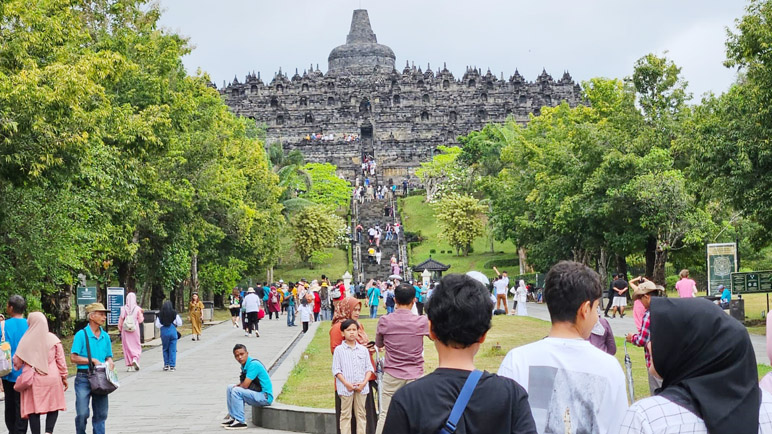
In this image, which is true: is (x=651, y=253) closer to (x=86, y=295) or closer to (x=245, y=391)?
(x=86, y=295)

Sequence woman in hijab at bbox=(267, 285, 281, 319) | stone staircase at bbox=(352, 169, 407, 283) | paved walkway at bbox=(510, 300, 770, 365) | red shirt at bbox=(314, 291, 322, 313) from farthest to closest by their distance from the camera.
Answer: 1. stone staircase at bbox=(352, 169, 407, 283)
2. woman in hijab at bbox=(267, 285, 281, 319)
3. red shirt at bbox=(314, 291, 322, 313)
4. paved walkway at bbox=(510, 300, 770, 365)

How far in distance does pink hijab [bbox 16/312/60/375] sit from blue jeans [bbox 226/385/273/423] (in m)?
2.42

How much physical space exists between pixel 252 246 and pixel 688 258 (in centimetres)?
1741

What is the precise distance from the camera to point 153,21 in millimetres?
30250

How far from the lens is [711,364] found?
3.55 m

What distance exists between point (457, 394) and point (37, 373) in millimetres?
7084

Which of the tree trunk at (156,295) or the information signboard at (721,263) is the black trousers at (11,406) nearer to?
the information signboard at (721,263)

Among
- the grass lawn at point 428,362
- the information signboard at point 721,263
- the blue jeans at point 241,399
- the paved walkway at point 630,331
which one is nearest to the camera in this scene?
the blue jeans at point 241,399

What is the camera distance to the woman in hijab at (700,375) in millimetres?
3555

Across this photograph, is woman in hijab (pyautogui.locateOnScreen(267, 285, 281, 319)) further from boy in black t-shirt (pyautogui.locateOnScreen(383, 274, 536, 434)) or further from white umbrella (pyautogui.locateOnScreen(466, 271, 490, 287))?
boy in black t-shirt (pyautogui.locateOnScreen(383, 274, 536, 434))

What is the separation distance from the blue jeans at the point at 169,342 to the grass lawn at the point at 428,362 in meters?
2.24

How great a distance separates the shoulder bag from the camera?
13.1 ft

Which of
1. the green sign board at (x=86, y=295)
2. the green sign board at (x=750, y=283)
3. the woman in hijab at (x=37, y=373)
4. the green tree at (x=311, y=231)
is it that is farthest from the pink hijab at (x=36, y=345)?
the green tree at (x=311, y=231)

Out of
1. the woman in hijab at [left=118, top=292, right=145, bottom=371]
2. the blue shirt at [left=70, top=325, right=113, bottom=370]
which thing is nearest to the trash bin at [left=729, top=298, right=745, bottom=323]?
the woman in hijab at [left=118, top=292, right=145, bottom=371]
